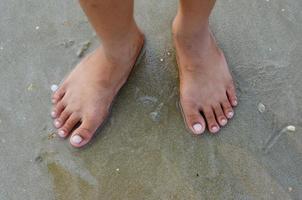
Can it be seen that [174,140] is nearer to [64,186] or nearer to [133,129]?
[133,129]

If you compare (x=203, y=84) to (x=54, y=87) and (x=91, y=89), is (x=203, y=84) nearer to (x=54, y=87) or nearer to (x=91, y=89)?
(x=91, y=89)

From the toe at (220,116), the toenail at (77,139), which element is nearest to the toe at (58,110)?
the toenail at (77,139)

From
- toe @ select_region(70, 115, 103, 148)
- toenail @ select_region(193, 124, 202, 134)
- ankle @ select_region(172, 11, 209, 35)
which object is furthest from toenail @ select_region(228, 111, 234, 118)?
toe @ select_region(70, 115, 103, 148)

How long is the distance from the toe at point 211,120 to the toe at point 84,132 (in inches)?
13.0

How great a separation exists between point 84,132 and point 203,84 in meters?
0.39

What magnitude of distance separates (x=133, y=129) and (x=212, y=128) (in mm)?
242

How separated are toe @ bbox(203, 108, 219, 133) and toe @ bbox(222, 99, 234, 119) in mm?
41

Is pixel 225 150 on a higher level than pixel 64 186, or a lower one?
lower

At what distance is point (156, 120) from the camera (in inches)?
54.4

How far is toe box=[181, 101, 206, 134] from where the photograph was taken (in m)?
1.34

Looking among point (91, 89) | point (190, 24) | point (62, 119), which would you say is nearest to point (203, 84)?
point (190, 24)

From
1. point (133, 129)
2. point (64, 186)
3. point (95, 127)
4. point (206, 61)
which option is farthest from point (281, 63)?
point (64, 186)

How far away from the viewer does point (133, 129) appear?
138 centimetres

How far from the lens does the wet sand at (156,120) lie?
4.28ft
